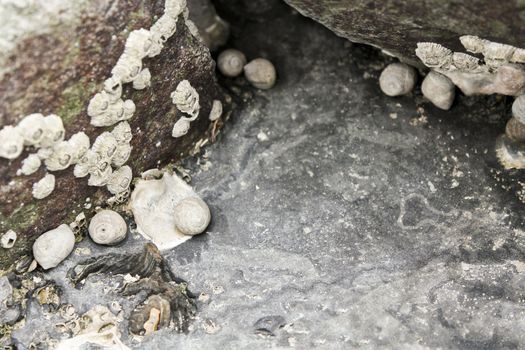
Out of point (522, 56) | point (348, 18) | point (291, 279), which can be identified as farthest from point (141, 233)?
point (522, 56)

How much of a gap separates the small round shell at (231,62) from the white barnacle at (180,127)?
45 cm

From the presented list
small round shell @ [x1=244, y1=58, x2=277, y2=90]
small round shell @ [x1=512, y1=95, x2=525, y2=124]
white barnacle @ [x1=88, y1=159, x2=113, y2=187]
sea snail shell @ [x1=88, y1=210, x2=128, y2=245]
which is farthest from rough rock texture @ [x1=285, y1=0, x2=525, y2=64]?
sea snail shell @ [x1=88, y1=210, x2=128, y2=245]

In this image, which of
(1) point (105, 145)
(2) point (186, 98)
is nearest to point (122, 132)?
(1) point (105, 145)

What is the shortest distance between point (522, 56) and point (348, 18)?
643 millimetres

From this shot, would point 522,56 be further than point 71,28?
Yes

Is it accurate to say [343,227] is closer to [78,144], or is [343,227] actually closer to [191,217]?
[191,217]

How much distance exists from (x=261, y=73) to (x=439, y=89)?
2.56 feet

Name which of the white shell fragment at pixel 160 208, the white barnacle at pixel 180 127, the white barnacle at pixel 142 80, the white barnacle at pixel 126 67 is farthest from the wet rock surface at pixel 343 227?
the white barnacle at pixel 126 67

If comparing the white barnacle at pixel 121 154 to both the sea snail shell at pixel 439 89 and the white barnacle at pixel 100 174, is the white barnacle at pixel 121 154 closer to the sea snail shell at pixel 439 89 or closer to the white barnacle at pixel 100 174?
the white barnacle at pixel 100 174

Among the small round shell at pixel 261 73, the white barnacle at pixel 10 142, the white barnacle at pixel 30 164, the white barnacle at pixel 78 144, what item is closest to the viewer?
the white barnacle at pixel 10 142

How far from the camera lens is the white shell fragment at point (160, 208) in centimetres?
282

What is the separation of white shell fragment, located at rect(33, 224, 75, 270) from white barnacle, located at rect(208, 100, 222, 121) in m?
0.79

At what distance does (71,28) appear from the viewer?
231 cm

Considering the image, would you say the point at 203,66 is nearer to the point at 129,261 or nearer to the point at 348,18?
the point at 348,18
